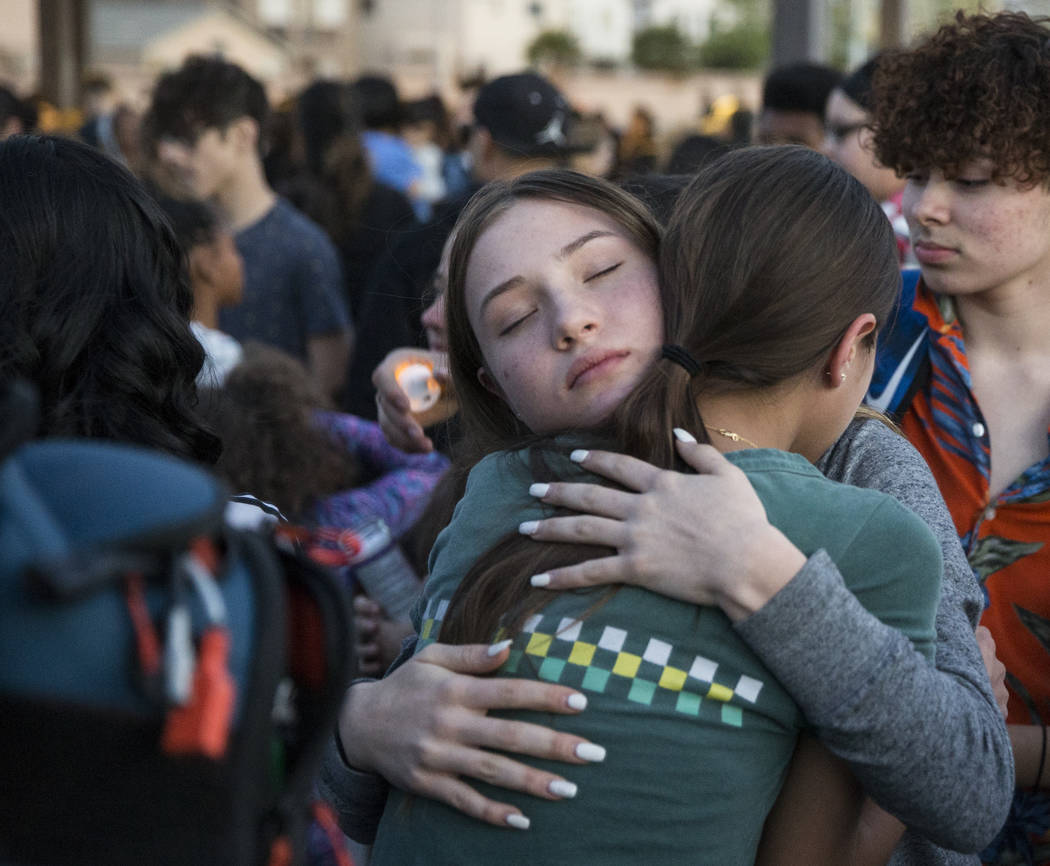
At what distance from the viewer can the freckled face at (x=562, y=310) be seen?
169 centimetres

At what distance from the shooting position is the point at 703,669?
143 cm

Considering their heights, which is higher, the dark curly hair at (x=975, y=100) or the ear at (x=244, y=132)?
the dark curly hair at (x=975, y=100)

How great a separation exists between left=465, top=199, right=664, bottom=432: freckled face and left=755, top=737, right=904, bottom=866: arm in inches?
21.5

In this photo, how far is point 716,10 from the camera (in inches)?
2260

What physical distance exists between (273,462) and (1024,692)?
5.74ft

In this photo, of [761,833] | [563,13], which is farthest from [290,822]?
[563,13]

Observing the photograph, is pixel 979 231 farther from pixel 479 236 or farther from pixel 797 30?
pixel 797 30

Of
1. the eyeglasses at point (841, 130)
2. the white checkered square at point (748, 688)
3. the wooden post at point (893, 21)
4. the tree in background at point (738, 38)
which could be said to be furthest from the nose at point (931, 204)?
the tree in background at point (738, 38)

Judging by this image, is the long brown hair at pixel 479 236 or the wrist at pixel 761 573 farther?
the long brown hair at pixel 479 236

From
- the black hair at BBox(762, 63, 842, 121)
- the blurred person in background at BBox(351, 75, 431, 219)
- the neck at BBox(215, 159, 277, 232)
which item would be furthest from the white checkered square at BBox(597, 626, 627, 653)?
→ the blurred person in background at BBox(351, 75, 431, 219)

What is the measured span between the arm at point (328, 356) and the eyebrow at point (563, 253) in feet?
9.55

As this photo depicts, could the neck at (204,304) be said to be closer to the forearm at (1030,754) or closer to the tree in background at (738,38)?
the forearm at (1030,754)

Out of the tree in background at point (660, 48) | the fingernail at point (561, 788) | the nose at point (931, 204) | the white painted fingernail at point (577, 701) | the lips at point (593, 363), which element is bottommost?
the tree in background at point (660, 48)

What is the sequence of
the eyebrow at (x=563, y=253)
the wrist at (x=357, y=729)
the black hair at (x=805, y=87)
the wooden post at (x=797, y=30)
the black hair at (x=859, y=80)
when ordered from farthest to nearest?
the wooden post at (x=797, y=30) → the black hair at (x=805, y=87) → the black hair at (x=859, y=80) → the eyebrow at (x=563, y=253) → the wrist at (x=357, y=729)
